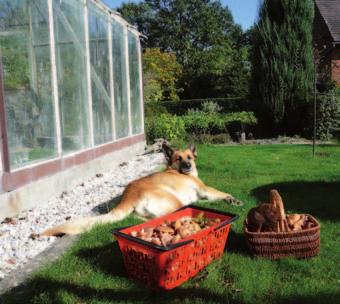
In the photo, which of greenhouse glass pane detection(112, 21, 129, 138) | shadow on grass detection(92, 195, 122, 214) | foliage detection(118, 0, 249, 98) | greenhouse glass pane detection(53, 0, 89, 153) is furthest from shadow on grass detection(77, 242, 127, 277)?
foliage detection(118, 0, 249, 98)

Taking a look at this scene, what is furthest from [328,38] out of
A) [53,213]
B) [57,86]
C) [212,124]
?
[53,213]

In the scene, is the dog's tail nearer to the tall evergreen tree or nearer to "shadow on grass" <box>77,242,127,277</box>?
"shadow on grass" <box>77,242,127,277</box>

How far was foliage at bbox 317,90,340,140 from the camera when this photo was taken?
14070 millimetres

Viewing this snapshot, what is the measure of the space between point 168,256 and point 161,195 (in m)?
1.75

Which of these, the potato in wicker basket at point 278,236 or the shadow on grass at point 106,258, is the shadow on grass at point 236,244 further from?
the shadow on grass at point 106,258

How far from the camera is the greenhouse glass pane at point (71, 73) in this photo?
6984 mm

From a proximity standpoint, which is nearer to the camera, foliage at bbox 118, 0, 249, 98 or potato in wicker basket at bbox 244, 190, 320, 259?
potato in wicker basket at bbox 244, 190, 320, 259

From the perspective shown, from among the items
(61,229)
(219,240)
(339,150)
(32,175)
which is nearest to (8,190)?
(32,175)

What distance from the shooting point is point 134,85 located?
11805 mm

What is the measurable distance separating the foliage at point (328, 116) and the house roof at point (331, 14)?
20.1 feet

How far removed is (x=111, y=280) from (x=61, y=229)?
0.96 metres

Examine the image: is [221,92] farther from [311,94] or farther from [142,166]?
[142,166]

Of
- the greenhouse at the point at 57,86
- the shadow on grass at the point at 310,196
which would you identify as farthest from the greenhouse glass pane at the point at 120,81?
the shadow on grass at the point at 310,196

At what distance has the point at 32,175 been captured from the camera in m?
5.74
